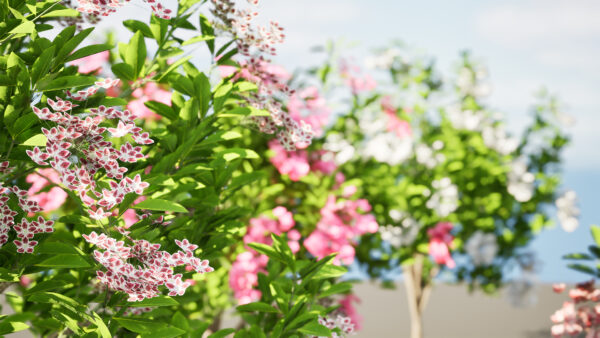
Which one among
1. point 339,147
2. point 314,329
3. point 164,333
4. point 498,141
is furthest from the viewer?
point 498,141

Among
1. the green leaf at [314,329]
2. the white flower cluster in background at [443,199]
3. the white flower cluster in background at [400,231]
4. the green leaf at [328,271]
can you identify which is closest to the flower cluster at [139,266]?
the green leaf at [314,329]

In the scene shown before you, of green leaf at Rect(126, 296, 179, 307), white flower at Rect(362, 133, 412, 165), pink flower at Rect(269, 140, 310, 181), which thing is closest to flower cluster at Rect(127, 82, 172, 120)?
pink flower at Rect(269, 140, 310, 181)

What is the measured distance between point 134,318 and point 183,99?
77 cm

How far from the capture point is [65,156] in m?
1.52

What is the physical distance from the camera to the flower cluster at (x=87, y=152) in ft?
4.91

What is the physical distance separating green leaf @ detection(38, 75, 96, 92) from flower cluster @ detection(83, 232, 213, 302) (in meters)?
0.42

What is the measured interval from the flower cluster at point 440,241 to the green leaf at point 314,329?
134 inches

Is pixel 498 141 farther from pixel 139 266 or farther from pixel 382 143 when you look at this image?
pixel 139 266

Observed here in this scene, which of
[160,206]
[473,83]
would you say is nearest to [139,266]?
[160,206]

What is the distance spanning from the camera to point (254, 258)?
3.69 metres

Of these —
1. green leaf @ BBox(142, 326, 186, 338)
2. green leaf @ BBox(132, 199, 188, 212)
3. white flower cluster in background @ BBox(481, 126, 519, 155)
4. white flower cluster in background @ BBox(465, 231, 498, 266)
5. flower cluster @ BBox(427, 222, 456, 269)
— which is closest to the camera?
green leaf @ BBox(132, 199, 188, 212)

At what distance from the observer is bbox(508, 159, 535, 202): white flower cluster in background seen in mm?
5801

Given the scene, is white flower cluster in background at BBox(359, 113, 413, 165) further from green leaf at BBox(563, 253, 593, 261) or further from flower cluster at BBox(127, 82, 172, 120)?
green leaf at BBox(563, 253, 593, 261)

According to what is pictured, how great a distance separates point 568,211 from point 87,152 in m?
5.52
